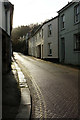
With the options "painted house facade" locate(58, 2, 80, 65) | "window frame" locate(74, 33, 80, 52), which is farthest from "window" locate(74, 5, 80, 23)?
"window frame" locate(74, 33, 80, 52)

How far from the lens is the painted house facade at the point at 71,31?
15641mm

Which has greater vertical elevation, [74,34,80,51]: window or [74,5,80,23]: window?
[74,5,80,23]: window

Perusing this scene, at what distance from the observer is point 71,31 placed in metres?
16.7

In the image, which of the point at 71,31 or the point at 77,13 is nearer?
the point at 77,13

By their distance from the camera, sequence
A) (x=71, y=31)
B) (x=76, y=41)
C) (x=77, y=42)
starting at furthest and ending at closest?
1. (x=71, y=31)
2. (x=76, y=41)
3. (x=77, y=42)

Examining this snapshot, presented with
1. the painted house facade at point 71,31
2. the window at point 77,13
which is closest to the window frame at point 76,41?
the painted house facade at point 71,31

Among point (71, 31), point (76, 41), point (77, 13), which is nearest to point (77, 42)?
point (76, 41)

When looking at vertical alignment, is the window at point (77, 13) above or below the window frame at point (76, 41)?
above

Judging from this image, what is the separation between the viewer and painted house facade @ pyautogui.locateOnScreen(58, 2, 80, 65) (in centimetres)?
1564

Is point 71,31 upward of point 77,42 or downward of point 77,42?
upward

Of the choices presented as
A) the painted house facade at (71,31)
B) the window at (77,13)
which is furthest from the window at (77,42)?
the window at (77,13)

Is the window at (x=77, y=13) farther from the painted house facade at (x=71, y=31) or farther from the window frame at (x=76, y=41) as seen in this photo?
the window frame at (x=76, y=41)

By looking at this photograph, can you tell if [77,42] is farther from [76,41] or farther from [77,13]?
[77,13]

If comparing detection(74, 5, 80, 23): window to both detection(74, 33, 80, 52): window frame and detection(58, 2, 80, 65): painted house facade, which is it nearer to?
detection(58, 2, 80, 65): painted house facade
